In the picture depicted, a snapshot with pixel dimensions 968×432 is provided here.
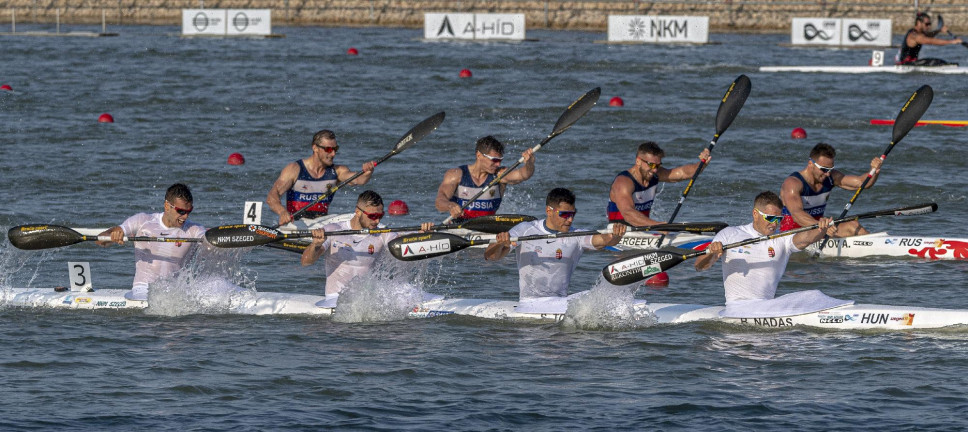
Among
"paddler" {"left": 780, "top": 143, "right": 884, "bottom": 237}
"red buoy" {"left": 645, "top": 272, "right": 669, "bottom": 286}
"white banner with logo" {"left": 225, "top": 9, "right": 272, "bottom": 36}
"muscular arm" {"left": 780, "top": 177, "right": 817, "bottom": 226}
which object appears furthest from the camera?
"white banner with logo" {"left": 225, "top": 9, "right": 272, "bottom": 36}

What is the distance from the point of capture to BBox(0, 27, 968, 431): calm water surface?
1038cm

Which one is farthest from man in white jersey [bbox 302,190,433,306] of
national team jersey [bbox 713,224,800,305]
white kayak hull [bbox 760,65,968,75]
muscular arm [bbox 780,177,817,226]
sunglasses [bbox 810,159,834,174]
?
white kayak hull [bbox 760,65,968,75]

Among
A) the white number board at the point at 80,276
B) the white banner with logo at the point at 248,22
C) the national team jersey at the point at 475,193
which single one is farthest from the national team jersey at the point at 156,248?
the white banner with logo at the point at 248,22

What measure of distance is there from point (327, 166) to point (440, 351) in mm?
4603

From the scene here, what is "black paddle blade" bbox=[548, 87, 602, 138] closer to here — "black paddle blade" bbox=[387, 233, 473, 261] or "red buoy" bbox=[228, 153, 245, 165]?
"black paddle blade" bbox=[387, 233, 473, 261]

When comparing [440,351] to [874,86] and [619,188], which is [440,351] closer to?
[619,188]

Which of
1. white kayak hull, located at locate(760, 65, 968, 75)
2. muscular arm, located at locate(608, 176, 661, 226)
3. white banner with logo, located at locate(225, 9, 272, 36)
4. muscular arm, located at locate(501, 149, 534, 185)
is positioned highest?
white banner with logo, located at locate(225, 9, 272, 36)

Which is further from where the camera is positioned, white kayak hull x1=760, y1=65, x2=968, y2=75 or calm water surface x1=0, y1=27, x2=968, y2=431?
white kayak hull x1=760, y1=65, x2=968, y2=75

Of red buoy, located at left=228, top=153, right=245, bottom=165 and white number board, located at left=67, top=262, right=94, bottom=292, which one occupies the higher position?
red buoy, located at left=228, top=153, right=245, bottom=165

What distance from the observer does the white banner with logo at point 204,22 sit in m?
48.8

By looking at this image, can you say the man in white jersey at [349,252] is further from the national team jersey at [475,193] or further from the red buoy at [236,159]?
the red buoy at [236,159]

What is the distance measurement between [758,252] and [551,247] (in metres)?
1.87

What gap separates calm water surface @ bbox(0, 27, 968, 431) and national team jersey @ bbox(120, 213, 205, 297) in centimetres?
44

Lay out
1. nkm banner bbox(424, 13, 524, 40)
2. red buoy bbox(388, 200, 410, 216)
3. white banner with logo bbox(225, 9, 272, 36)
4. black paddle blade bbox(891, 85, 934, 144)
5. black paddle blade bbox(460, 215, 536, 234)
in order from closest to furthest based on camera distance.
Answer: black paddle blade bbox(460, 215, 536, 234)
black paddle blade bbox(891, 85, 934, 144)
red buoy bbox(388, 200, 410, 216)
nkm banner bbox(424, 13, 524, 40)
white banner with logo bbox(225, 9, 272, 36)
